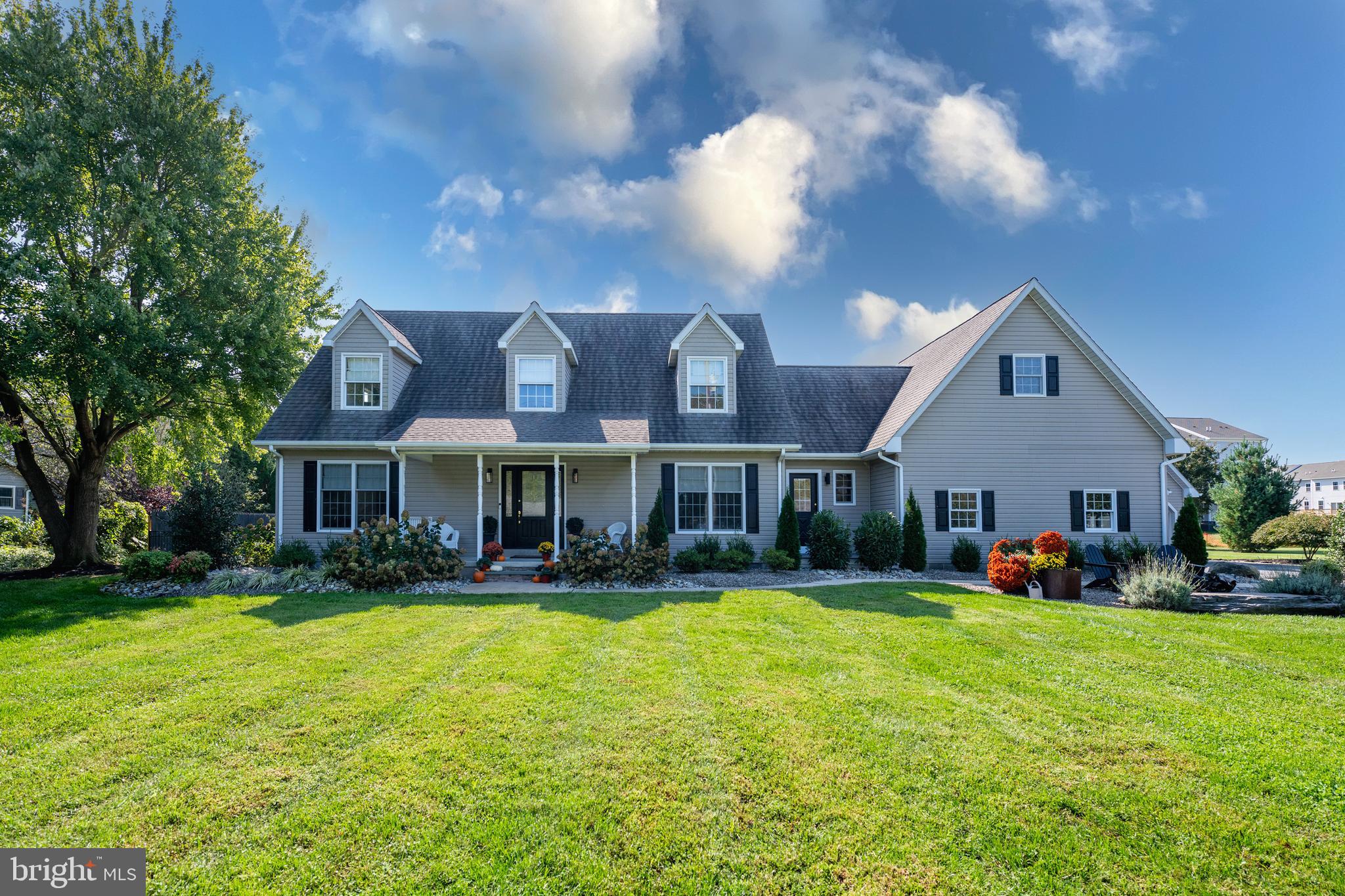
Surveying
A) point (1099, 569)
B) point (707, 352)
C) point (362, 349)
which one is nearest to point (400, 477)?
point (362, 349)

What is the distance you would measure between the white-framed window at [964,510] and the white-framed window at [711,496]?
5881mm

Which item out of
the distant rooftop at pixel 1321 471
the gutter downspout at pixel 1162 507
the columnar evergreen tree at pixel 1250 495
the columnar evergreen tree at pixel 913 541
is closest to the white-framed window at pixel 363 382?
the columnar evergreen tree at pixel 913 541

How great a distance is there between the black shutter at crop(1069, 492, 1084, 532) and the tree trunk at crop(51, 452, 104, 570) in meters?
25.5

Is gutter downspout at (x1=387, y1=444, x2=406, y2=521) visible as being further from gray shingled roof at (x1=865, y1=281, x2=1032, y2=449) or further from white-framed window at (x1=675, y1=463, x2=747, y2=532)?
gray shingled roof at (x1=865, y1=281, x2=1032, y2=449)

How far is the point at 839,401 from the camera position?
62.4 feet

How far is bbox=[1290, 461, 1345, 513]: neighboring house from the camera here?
67.1 metres

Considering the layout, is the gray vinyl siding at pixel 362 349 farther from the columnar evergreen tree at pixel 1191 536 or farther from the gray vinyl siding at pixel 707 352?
the columnar evergreen tree at pixel 1191 536

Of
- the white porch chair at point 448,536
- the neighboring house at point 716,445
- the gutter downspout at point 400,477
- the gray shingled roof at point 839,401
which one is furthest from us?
the gray shingled roof at point 839,401

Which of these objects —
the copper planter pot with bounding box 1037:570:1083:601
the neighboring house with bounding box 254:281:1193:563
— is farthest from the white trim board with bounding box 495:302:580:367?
the copper planter pot with bounding box 1037:570:1083:601

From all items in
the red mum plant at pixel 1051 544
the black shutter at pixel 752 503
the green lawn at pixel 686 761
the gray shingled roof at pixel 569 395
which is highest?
the gray shingled roof at pixel 569 395

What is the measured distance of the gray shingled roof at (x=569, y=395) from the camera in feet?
49.2

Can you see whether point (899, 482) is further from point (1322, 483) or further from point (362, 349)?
point (1322, 483)

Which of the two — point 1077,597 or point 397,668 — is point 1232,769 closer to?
point 397,668

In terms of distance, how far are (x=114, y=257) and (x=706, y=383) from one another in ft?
49.9
